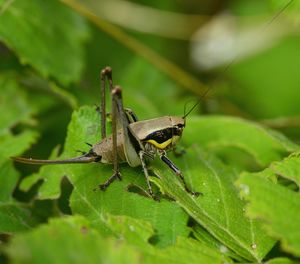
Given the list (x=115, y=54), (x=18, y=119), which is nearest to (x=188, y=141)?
(x=18, y=119)

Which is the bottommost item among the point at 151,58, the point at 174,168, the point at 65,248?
the point at 65,248

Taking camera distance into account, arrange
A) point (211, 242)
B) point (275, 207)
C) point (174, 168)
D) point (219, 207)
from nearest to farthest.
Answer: point (275, 207) < point (211, 242) < point (219, 207) < point (174, 168)

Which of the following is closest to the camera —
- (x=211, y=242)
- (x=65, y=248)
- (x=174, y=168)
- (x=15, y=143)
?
(x=65, y=248)

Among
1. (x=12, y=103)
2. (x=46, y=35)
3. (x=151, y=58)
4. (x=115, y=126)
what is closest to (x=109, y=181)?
(x=115, y=126)

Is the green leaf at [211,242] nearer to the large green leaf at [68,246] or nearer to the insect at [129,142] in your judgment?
the insect at [129,142]

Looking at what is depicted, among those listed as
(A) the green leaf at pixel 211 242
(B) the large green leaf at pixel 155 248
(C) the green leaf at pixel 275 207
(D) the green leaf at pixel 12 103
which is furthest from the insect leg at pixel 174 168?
(D) the green leaf at pixel 12 103

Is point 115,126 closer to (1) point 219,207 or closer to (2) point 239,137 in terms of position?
(1) point 219,207

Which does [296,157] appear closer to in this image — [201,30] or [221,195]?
[221,195]
